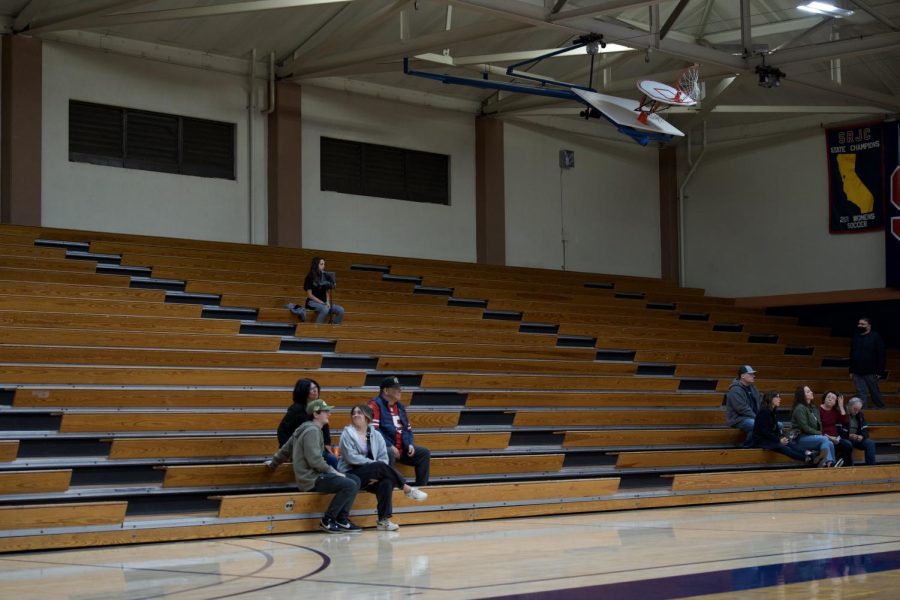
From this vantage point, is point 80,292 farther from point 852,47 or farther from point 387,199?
point 852,47

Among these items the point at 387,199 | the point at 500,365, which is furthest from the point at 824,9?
the point at 387,199

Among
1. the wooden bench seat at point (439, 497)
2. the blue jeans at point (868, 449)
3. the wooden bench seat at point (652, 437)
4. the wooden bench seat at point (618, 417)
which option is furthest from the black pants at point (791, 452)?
the wooden bench seat at point (439, 497)

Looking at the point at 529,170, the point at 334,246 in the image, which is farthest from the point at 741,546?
the point at 529,170

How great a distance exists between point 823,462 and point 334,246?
291 inches

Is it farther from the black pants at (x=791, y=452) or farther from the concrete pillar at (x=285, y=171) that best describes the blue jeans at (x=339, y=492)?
the concrete pillar at (x=285, y=171)

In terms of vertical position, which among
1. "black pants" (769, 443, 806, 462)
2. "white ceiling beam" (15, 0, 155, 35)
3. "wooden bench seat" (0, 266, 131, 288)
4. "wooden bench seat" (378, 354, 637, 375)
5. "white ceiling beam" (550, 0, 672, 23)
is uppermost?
"white ceiling beam" (15, 0, 155, 35)

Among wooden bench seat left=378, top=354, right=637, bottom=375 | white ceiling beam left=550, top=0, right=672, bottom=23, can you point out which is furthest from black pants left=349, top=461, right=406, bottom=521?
white ceiling beam left=550, top=0, right=672, bottom=23

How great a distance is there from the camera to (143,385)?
10000 mm

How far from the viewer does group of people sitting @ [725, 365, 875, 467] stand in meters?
12.5

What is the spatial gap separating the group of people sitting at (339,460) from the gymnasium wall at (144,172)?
6.71 metres

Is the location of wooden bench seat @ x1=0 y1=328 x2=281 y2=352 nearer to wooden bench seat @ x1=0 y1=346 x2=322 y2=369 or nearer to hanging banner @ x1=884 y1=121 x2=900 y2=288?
wooden bench seat @ x1=0 y1=346 x2=322 y2=369

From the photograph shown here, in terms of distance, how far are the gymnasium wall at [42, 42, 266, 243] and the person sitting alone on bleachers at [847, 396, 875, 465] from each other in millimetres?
7788

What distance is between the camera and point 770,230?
1991cm

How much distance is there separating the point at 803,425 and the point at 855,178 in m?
7.43
